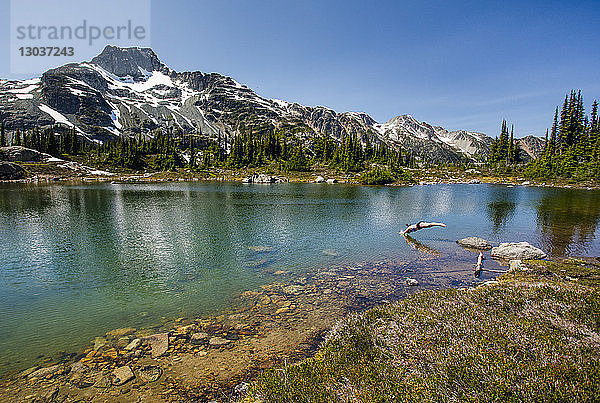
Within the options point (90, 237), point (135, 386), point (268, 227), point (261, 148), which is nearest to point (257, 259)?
point (268, 227)

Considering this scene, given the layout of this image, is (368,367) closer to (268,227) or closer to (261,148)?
(268,227)

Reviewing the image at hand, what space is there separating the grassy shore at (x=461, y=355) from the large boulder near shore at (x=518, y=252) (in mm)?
13210

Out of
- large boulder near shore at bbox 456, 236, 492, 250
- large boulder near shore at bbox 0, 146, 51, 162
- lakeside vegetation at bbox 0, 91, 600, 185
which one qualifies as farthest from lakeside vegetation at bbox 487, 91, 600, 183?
large boulder near shore at bbox 0, 146, 51, 162

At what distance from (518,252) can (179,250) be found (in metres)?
28.6

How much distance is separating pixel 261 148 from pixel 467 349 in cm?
18900

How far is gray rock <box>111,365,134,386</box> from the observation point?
1002 cm

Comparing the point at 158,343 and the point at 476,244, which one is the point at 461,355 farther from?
the point at 476,244

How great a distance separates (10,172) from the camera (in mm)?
108000

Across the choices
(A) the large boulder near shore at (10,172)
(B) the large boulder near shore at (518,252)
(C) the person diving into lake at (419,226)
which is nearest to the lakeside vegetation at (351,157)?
(A) the large boulder near shore at (10,172)

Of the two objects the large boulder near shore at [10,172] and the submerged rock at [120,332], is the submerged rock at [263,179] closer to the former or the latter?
the large boulder near shore at [10,172]

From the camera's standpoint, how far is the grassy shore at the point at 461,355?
675cm

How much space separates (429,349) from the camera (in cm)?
851

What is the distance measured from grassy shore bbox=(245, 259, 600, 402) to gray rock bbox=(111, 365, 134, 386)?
4907 mm

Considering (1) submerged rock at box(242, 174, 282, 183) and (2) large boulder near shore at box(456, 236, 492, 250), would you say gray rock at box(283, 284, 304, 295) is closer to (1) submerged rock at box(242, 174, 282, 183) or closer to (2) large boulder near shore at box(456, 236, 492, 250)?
(2) large boulder near shore at box(456, 236, 492, 250)
